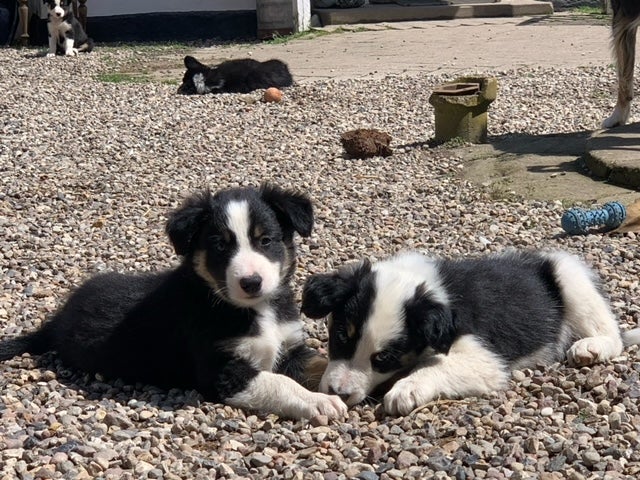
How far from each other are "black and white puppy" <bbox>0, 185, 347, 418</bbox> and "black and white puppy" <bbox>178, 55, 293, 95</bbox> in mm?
9204

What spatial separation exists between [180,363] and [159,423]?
525 millimetres

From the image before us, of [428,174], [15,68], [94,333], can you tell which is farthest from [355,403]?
[15,68]

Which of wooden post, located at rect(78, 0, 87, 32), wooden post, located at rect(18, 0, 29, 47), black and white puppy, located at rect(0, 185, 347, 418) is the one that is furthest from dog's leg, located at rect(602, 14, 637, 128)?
wooden post, located at rect(18, 0, 29, 47)

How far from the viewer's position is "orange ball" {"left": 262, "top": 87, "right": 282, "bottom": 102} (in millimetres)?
13609

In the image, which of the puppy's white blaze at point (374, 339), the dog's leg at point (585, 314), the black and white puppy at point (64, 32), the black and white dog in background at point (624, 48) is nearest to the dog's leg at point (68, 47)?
the black and white puppy at point (64, 32)

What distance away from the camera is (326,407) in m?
4.69

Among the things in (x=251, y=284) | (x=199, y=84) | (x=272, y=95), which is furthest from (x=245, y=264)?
(x=199, y=84)

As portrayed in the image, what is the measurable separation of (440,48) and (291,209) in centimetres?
1341

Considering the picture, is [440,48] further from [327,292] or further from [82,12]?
[327,292]

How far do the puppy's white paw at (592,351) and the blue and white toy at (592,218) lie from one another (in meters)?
2.21

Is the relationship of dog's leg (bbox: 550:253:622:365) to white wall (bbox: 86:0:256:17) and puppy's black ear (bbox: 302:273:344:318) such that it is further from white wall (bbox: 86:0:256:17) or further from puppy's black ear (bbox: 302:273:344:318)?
white wall (bbox: 86:0:256:17)

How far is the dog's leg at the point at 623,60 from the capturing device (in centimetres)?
1024

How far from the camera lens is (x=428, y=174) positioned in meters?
9.59

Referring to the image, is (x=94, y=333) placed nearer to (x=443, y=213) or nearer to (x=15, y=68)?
(x=443, y=213)
